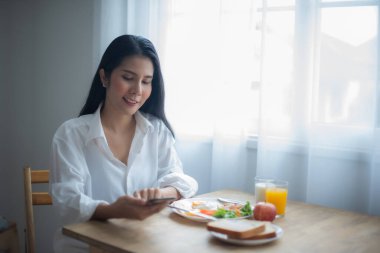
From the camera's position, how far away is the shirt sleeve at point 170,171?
1.67 m

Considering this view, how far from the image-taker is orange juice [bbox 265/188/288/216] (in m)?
1.46

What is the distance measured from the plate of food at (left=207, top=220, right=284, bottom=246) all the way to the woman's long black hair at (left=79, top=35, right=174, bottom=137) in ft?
2.47

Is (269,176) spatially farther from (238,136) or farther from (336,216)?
(336,216)

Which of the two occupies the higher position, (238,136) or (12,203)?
(238,136)

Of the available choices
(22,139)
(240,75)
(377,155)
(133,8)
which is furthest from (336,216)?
(22,139)

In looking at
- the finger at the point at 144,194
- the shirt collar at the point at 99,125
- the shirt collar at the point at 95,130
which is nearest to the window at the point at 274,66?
the shirt collar at the point at 99,125

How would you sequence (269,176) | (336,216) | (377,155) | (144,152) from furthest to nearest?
1. (269,176)
2. (144,152)
3. (377,155)
4. (336,216)

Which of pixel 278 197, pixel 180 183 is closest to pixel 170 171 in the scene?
pixel 180 183

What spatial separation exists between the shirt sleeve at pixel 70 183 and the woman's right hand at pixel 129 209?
0.05 m

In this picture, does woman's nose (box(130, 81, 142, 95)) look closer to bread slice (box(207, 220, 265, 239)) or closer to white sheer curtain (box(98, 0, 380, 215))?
white sheer curtain (box(98, 0, 380, 215))

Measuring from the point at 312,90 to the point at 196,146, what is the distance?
26.7 inches

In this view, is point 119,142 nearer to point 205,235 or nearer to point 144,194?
point 144,194

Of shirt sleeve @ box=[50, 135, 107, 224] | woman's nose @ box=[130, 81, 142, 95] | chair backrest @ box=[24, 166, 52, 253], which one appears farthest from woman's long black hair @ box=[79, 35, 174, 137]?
chair backrest @ box=[24, 166, 52, 253]

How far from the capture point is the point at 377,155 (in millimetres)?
1628
